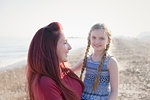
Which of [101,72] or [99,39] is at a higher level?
[99,39]

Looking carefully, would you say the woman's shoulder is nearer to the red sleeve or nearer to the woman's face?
the red sleeve

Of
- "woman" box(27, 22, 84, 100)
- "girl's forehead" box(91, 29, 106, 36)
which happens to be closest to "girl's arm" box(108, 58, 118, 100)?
"girl's forehead" box(91, 29, 106, 36)

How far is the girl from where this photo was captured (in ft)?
9.45

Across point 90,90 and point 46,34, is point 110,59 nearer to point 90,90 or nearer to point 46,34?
point 90,90

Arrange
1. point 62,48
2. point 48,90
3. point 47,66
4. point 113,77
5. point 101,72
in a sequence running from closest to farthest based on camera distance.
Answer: point 48,90 < point 47,66 < point 62,48 < point 113,77 < point 101,72

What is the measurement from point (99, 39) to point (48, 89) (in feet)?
3.97

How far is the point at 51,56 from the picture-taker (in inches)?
91.0

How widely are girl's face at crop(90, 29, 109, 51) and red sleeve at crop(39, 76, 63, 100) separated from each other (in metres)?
1.07

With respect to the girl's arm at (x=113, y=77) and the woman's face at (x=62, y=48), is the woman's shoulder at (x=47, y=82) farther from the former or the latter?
the girl's arm at (x=113, y=77)

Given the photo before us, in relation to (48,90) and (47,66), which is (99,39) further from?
(48,90)

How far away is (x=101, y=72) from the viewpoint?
9.70 ft

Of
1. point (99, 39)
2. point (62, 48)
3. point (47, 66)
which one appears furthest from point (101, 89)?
point (47, 66)

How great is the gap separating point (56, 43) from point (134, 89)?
6.03 meters

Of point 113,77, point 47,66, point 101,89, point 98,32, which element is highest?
point 98,32
